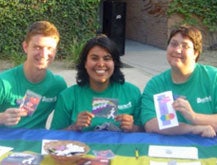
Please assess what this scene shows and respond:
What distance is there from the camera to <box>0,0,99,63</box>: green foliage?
11.0m

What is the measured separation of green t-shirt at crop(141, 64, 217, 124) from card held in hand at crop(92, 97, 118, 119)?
23 cm

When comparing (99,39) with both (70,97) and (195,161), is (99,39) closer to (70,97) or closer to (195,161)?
(70,97)

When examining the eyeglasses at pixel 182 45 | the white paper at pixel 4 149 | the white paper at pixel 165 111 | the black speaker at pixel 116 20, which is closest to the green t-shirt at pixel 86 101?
the white paper at pixel 165 111

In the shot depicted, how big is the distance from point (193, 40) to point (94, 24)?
888 cm

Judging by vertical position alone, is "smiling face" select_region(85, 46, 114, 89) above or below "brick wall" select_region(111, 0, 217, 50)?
below

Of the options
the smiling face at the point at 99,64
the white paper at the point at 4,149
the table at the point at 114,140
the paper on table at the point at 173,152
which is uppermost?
the smiling face at the point at 99,64

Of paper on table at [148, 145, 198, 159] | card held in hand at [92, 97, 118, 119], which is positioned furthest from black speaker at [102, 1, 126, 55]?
paper on table at [148, 145, 198, 159]

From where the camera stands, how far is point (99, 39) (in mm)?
3404

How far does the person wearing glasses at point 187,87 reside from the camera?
313 cm

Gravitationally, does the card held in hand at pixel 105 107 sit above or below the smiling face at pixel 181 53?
below

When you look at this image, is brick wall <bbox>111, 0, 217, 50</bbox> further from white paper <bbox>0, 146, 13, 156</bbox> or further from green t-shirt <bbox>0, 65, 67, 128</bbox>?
white paper <bbox>0, 146, 13, 156</bbox>

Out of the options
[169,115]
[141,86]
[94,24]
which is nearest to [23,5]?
[94,24]

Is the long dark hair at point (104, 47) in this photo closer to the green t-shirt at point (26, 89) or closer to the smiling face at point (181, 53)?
the green t-shirt at point (26, 89)

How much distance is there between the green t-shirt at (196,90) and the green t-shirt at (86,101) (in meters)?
0.14
